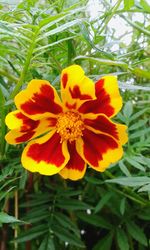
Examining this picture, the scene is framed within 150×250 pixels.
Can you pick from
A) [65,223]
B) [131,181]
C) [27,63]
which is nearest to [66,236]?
[65,223]

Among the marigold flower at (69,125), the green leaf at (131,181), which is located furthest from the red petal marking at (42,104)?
the green leaf at (131,181)

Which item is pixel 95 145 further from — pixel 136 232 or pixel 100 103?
pixel 136 232

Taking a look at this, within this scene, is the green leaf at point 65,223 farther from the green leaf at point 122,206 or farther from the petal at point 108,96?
the petal at point 108,96

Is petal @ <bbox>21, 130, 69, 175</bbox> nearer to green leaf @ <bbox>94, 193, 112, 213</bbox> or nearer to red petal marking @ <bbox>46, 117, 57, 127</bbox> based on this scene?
red petal marking @ <bbox>46, 117, 57, 127</bbox>

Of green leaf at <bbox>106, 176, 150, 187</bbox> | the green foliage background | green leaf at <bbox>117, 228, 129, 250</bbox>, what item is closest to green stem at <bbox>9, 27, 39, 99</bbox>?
the green foliage background

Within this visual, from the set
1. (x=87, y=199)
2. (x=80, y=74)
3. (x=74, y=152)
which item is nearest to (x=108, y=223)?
(x=87, y=199)
